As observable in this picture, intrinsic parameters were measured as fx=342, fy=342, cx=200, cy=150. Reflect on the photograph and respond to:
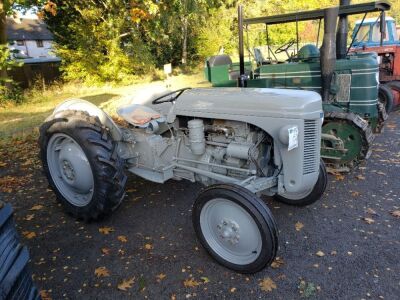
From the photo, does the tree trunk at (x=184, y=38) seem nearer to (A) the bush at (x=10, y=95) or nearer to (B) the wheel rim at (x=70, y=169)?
(A) the bush at (x=10, y=95)

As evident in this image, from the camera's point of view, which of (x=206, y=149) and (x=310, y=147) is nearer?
(x=310, y=147)

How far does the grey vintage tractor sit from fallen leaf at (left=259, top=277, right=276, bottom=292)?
114 millimetres

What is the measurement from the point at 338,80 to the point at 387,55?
14.1 ft

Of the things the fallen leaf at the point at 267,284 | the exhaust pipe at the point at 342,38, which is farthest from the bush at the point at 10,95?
the fallen leaf at the point at 267,284

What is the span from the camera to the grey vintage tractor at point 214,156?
8.61 ft

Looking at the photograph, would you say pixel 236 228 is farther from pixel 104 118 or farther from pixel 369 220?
pixel 104 118

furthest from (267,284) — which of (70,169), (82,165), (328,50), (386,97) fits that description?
(386,97)

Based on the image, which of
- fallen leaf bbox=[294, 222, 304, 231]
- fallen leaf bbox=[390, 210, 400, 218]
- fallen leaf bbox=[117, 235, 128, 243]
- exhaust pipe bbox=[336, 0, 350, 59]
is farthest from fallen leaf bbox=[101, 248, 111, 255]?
exhaust pipe bbox=[336, 0, 350, 59]

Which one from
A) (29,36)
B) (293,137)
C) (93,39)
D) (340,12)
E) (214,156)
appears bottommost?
(214,156)

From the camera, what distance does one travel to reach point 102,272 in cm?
275

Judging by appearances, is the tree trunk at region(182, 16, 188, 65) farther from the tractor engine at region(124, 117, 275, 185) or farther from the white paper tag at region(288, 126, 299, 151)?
the white paper tag at region(288, 126, 299, 151)

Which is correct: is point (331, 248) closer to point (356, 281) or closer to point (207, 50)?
point (356, 281)

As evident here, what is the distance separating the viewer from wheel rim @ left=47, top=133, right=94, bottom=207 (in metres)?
3.42

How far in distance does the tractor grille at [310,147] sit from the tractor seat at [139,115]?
1.55 m
